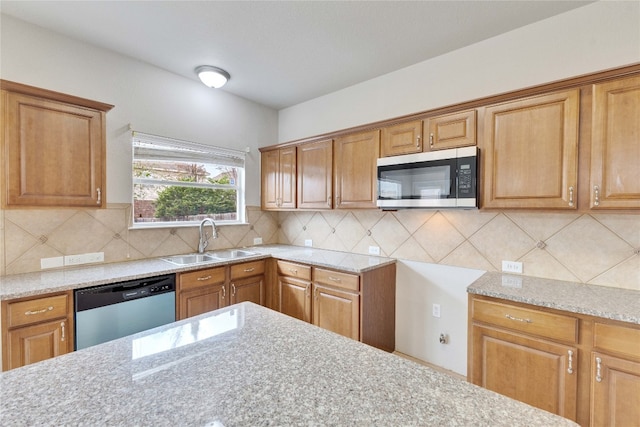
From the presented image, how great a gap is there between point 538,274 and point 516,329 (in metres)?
0.64

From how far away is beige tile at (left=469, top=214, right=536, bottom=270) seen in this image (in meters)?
2.13

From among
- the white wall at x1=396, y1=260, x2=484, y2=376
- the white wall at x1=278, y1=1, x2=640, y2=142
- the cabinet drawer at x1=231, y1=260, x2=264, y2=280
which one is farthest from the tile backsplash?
the white wall at x1=278, y1=1, x2=640, y2=142

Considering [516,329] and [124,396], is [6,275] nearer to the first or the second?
[124,396]

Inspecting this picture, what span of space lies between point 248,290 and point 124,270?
42.4 inches

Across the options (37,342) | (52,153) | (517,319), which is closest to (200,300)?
(37,342)

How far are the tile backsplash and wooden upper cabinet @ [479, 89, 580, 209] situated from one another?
0.26 metres

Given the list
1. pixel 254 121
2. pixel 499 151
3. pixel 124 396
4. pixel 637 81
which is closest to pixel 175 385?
pixel 124 396

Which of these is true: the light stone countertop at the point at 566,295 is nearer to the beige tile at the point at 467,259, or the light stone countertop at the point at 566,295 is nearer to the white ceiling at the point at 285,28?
the beige tile at the point at 467,259

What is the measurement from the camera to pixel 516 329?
5.46 ft

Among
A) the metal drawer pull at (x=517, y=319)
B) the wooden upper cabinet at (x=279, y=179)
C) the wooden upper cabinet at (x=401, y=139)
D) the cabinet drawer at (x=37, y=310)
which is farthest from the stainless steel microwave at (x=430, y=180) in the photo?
the cabinet drawer at (x=37, y=310)

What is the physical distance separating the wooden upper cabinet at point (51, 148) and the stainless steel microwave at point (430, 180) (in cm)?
221

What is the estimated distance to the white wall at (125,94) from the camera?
2.10m

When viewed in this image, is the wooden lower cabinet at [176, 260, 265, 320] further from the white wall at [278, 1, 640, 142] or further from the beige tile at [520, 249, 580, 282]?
the beige tile at [520, 249, 580, 282]

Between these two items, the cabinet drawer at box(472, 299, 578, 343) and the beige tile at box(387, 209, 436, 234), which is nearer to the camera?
the cabinet drawer at box(472, 299, 578, 343)
